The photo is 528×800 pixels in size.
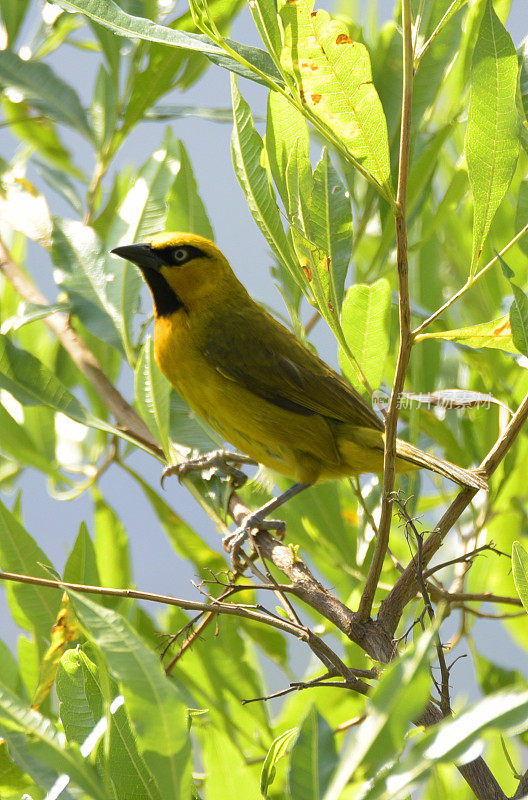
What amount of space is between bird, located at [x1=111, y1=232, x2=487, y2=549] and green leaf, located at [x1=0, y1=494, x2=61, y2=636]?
0.57 meters

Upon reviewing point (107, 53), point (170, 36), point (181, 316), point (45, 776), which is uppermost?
point (107, 53)

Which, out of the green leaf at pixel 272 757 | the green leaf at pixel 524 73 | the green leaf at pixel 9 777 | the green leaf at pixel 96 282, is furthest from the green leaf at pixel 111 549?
the green leaf at pixel 524 73

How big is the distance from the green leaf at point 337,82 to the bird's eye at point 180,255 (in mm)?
1514

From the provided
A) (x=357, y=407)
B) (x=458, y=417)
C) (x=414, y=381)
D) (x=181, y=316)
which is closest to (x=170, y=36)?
(x=414, y=381)

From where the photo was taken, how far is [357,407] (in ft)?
6.66

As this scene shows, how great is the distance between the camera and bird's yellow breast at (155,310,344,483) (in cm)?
206

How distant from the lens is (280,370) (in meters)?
2.13

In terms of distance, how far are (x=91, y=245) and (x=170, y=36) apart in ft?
2.81

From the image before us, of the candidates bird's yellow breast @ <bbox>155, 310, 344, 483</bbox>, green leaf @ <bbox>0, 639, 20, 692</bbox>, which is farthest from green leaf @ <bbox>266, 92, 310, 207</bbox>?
bird's yellow breast @ <bbox>155, 310, 344, 483</bbox>

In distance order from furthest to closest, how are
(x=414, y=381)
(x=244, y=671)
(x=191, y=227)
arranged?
(x=191, y=227), (x=414, y=381), (x=244, y=671)

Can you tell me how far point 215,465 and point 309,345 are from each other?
0.49m

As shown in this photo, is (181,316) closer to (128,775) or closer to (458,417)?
(458,417)

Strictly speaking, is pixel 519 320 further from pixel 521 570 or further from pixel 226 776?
pixel 226 776

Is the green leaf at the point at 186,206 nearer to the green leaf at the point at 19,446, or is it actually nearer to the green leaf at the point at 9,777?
the green leaf at the point at 19,446
